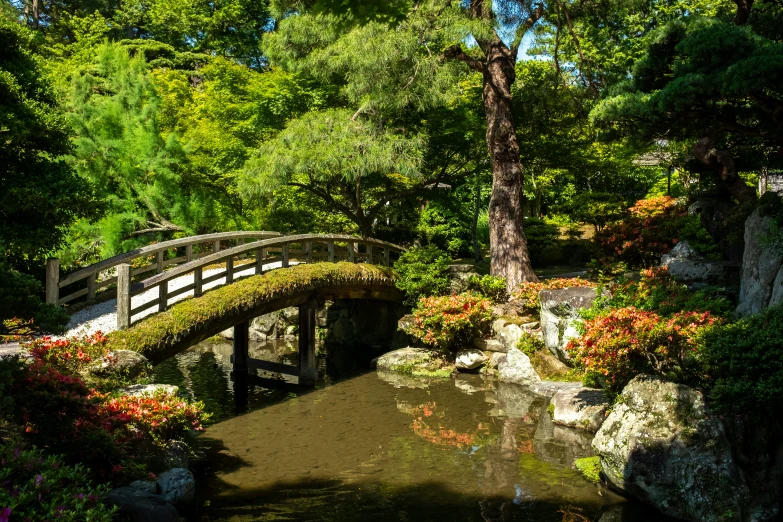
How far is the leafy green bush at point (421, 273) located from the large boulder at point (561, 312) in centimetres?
355

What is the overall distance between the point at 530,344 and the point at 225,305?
7.24 meters

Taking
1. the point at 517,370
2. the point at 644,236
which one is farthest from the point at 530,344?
the point at 644,236

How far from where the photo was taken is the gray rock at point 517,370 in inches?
599

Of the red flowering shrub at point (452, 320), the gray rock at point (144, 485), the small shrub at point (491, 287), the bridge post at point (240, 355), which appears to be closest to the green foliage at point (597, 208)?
the small shrub at point (491, 287)

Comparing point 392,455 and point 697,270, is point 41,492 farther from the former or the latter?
point 697,270

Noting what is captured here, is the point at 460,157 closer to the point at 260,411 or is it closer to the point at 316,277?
the point at 316,277

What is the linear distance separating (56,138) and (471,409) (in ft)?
29.8

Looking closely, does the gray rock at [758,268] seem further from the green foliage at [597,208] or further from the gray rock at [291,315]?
the gray rock at [291,315]

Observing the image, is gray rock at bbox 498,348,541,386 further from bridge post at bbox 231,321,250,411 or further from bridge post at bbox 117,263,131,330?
bridge post at bbox 117,263,131,330

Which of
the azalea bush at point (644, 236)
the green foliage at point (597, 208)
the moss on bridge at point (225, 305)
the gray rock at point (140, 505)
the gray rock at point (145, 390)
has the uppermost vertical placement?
the green foliage at point (597, 208)

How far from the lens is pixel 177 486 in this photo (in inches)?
322

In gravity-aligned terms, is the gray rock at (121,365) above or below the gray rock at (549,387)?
above

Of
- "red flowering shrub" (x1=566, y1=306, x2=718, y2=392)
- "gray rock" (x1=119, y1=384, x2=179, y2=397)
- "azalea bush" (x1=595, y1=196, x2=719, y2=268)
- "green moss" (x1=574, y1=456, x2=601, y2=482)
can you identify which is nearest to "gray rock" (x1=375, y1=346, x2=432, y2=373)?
"azalea bush" (x1=595, y1=196, x2=719, y2=268)

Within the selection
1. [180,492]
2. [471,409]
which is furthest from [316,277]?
[180,492]
